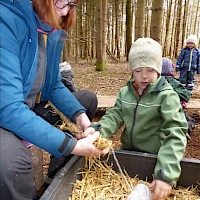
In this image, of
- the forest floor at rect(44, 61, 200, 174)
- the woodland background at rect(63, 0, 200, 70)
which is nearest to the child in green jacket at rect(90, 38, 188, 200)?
the forest floor at rect(44, 61, 200, 174)

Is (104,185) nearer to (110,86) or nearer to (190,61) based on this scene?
(110,86)

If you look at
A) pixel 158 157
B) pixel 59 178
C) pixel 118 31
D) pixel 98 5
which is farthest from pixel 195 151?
pixel 118 31

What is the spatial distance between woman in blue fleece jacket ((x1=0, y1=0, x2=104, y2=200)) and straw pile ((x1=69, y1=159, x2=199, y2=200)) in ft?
0.72

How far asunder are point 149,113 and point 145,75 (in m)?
0.21

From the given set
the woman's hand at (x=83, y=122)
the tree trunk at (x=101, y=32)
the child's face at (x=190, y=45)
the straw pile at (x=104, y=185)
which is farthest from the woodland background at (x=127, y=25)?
the straw pile at (x=104, y=185)

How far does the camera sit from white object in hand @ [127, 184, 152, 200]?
1306mm

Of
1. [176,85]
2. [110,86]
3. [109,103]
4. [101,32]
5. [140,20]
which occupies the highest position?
[140,20]

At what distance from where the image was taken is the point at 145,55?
1.53 meters

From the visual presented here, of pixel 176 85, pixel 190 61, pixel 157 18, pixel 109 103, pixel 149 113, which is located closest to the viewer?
pixel 149 113

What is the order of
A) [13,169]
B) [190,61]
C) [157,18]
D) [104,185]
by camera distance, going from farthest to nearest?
[190,61] → [157,18] → [104,185] → [13,169]

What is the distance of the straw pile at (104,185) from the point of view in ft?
4.55

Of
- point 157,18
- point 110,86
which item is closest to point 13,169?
point 157,18

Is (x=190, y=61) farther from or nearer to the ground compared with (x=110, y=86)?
farther from the ground

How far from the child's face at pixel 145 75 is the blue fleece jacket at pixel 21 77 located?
57 cm
